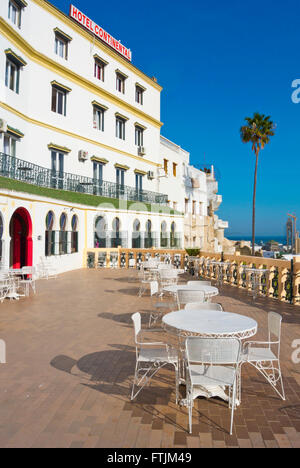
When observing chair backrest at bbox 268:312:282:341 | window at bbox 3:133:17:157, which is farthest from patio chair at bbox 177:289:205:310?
window at bbox 3:133:17:157

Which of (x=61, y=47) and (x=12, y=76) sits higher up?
(x=61, y=47)

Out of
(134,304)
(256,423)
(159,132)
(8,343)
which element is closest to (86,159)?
(159,132)

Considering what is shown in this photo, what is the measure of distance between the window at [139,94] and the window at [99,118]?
5.03m

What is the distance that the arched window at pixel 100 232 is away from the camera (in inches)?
888

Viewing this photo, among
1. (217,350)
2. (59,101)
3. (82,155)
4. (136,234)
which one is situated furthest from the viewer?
(136,234)

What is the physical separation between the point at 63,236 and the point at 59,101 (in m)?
9.79

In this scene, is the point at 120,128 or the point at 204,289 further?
the point at 120,128

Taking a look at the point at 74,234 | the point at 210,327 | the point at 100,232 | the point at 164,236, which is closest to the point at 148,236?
the point at 164,236

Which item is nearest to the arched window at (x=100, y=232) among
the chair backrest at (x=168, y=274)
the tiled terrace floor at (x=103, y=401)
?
the chair backrest at (x=168, y=274)

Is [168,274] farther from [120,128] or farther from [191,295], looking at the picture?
[120,128]

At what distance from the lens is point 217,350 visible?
12.0 feet

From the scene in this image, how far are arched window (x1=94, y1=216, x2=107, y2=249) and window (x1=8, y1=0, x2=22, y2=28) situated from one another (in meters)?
11.9
